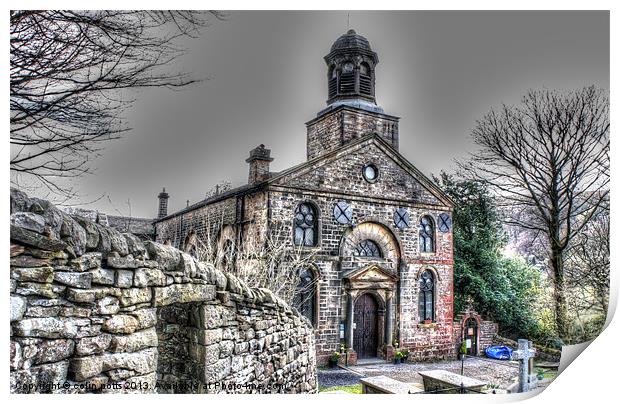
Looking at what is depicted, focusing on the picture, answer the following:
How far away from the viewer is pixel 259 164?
10.8 m

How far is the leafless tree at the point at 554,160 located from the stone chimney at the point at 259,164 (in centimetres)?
418

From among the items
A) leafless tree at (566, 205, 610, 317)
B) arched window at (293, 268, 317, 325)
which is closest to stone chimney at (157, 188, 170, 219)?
arched window at (293, 268, 317, 325)

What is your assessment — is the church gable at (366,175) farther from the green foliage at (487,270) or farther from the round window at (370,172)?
the green foliage at (487,270)

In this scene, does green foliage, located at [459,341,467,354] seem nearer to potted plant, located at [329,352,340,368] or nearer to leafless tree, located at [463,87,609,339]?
potted plant, located at [329,352,340,368]

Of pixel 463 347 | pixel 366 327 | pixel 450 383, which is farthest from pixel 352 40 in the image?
pixel 463 347

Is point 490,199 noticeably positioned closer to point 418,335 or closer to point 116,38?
point 418,335

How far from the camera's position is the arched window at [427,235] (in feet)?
45.5

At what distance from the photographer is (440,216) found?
1406cm

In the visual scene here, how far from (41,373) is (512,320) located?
40.5ft
